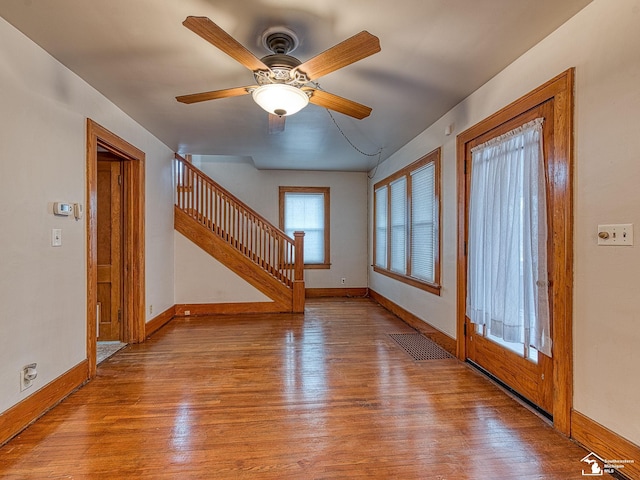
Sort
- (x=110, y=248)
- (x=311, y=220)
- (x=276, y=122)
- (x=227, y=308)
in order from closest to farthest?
(x=276, y=122)
(x=110, y=248)
(x=227, y=308)
(x=311, y=220)

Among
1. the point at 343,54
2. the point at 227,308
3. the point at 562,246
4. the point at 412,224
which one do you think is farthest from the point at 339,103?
the point at 227,308

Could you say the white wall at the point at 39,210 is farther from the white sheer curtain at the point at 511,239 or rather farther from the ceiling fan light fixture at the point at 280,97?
the white sheer curtain at the point at 511,239

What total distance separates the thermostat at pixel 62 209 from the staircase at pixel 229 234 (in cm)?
253

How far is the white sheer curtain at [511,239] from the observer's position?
2.15 metres

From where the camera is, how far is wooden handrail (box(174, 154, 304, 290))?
512cm

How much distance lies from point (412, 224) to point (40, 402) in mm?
4142

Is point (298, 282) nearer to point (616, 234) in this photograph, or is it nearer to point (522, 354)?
point (522, 354)

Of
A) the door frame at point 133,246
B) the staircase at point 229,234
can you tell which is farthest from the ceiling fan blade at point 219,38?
the staircase at point 229,234

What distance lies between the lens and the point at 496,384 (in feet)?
8.70

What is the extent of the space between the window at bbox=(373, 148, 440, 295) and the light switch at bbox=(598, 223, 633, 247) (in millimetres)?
1902

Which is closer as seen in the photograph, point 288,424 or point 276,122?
point 288,424

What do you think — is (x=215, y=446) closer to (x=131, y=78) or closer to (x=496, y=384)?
(x=496, y=384)

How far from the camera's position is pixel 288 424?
2104 mm

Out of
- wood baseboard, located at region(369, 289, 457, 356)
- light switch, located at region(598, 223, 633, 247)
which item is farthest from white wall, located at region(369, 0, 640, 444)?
wood baseboard, located at region(369, 289, 457, 356)
